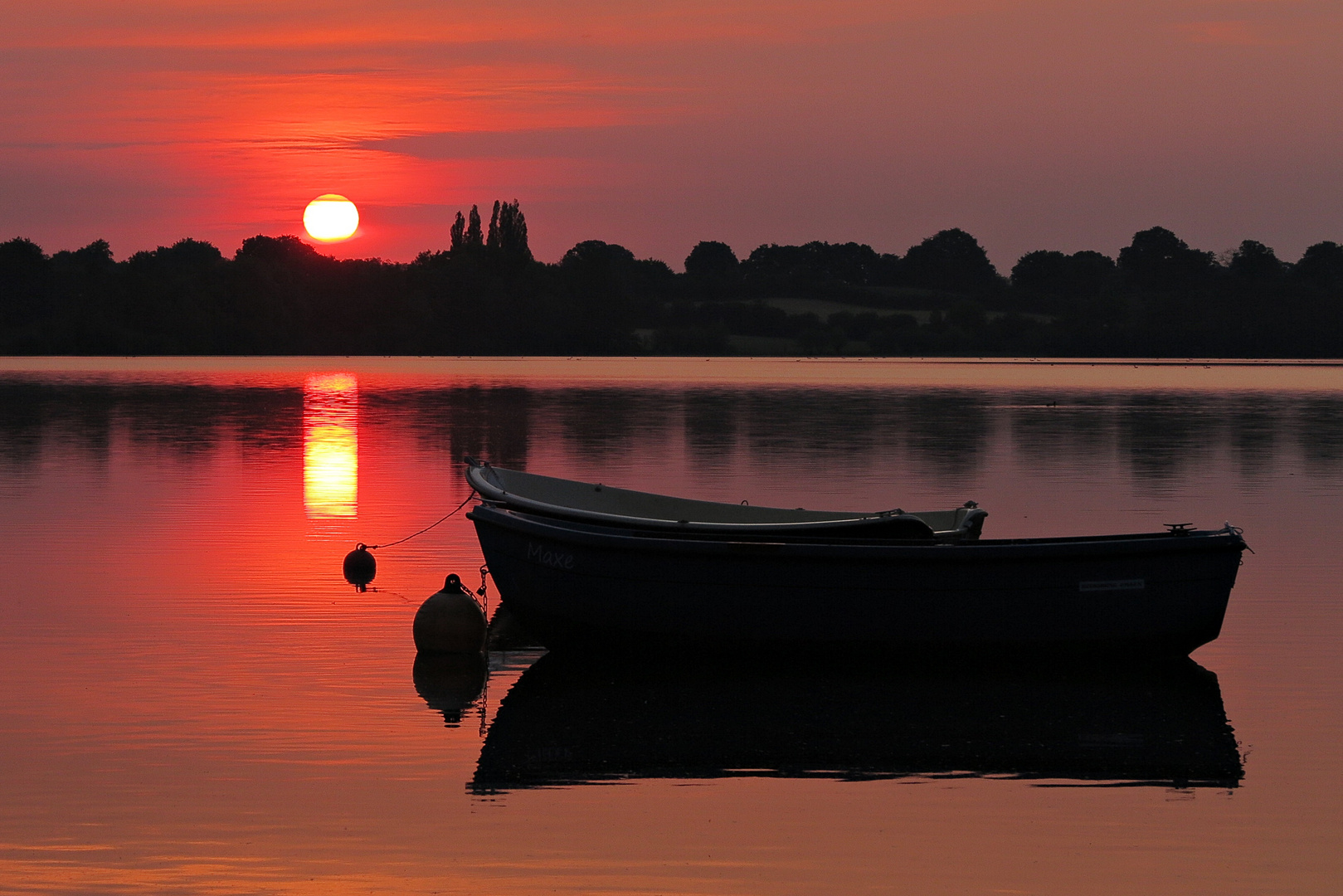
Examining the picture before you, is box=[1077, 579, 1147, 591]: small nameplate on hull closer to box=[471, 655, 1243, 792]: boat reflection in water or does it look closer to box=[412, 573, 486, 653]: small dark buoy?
box=[471, 655, 1243, 792]: boat reflection in water

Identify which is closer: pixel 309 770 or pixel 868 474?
→ pixel 309 770

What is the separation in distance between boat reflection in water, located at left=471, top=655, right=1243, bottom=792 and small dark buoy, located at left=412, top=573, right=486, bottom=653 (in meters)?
0.76

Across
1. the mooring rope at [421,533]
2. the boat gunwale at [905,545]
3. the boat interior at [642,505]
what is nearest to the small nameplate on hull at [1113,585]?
the boat gunwale at [905,545]

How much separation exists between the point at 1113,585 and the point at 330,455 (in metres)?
30.7

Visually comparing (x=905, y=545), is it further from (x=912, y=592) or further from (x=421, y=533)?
(x=421, y=533)

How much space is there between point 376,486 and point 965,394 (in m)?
72.6

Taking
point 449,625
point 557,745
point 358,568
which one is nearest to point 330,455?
point 358,568

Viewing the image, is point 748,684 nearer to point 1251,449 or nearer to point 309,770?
point 309,770

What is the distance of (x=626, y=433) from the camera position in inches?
2151

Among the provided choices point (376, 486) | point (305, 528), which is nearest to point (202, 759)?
point (305, 528)

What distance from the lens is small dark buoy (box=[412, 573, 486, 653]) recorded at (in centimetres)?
1714

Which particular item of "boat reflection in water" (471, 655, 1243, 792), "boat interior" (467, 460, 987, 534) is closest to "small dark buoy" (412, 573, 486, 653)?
"boat reflection in water" (471, 655, 1243, 792)

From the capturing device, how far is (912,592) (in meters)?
16.4

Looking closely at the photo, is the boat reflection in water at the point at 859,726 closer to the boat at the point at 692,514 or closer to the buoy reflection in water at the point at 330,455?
the boat at the point at 692,514
